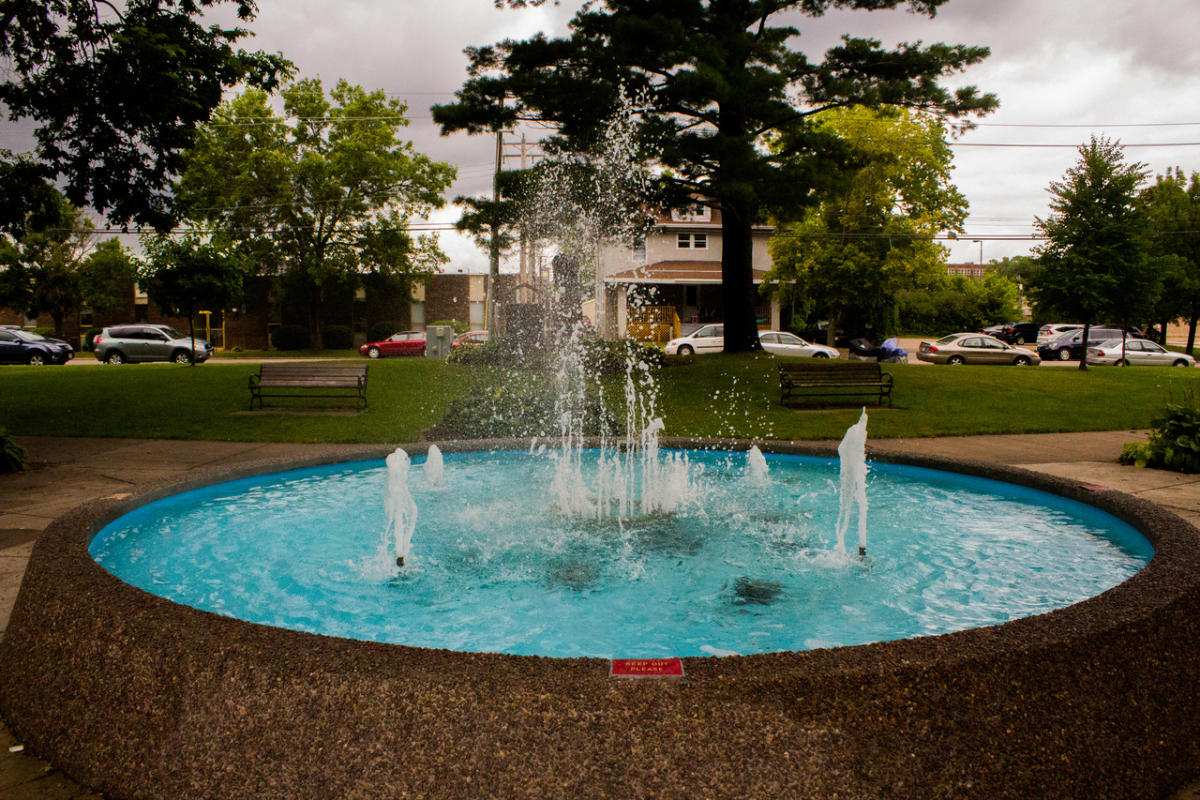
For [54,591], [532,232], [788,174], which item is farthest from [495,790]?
[532,232]

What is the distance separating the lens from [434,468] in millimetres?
8609

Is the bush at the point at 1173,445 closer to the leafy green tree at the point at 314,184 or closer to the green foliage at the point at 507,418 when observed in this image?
the green foliage at the point at 507,418

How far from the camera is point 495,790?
2.44m

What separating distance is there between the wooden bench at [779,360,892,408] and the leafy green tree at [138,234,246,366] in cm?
2243

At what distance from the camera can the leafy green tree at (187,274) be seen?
28.8m

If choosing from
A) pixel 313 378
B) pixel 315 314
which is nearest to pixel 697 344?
pixel 313 378

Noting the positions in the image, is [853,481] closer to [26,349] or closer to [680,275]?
[26,349]

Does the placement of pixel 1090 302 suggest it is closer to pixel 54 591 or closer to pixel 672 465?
pixel 672 465

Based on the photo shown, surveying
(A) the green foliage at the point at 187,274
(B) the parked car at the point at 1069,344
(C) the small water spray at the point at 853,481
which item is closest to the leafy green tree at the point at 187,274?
(A) the green foliage at the point at 187,274

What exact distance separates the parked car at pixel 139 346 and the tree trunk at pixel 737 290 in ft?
76.0

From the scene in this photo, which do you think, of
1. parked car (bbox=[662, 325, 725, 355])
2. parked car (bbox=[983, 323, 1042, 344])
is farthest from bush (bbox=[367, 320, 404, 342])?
parked car (bbox=[983, 323, 1042, 344])

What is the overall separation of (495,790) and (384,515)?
4.94 metres

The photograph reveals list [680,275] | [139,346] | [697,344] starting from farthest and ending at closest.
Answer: [680,275] → [139,346] → [697,344]

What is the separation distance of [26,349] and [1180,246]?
55325 millimetres
